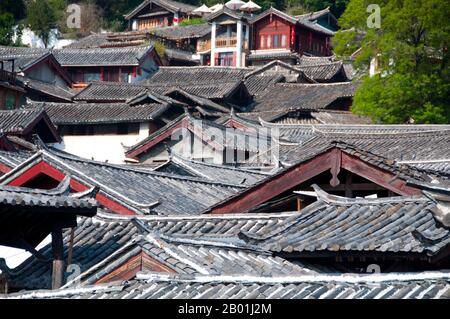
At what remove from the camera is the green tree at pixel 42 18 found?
3155 inches

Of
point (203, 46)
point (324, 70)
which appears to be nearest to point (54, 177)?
point (324, 70)

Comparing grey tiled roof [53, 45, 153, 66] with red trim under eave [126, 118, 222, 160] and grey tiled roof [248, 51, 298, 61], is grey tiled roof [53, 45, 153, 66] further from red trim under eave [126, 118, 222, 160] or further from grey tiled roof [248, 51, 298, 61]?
red trim under eave [126, 118, 222, 160]

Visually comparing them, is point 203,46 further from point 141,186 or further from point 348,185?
point 348,185

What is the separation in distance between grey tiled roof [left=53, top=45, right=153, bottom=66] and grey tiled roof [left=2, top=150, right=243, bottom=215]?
130 feet

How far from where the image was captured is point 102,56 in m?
66.6

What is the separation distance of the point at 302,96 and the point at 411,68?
42.2 feet

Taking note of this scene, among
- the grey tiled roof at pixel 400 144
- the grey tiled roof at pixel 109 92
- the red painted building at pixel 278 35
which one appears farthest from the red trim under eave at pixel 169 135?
the red painted building at pixel 278 35

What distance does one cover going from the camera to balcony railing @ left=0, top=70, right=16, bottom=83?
176 ft

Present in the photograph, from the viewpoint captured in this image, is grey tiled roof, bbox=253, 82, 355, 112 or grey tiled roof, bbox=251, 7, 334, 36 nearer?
grey tiled roof, bbox=253, 82, 355, 112

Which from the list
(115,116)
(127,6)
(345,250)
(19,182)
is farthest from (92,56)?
(345,250)

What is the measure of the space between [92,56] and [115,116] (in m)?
16.7

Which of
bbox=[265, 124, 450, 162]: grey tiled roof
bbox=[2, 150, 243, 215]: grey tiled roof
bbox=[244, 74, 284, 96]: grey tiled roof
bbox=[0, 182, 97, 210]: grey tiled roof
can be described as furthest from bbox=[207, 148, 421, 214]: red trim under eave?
bbox=[244, 74, 284, 96]: grey tiled roof

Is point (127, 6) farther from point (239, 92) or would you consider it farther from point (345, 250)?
point (345, 250)

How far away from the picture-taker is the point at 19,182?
799 inches
